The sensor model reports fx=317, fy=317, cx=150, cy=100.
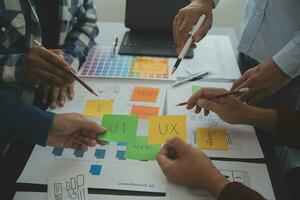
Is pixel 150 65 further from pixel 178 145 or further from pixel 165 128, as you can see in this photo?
pixel 178 145

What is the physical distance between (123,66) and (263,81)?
1.70 feet

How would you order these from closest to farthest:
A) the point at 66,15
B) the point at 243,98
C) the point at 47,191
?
the point at 47,191 → the point at 243,98 → the point at 66,15

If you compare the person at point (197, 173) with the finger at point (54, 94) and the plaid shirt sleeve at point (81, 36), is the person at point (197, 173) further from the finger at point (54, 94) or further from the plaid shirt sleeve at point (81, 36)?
the plaid shirt sleeve at point (81, 36)

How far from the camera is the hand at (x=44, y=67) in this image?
0.92 meters

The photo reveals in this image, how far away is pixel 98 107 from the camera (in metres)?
0.98

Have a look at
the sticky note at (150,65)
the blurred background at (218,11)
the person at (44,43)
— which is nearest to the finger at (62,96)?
the person at (44,43)

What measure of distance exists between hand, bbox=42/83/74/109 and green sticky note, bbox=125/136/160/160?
30 centimetres

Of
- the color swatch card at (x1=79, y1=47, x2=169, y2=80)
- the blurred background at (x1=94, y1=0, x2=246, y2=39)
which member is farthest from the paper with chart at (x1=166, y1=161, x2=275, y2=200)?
the blurred background at (x1=94, y1=0, x2=246, y2=39)

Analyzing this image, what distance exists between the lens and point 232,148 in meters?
0.84

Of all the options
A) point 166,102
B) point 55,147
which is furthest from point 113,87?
point 55,147

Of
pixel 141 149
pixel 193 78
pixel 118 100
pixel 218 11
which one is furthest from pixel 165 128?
pixel 218 11

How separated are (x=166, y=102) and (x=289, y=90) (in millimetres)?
434

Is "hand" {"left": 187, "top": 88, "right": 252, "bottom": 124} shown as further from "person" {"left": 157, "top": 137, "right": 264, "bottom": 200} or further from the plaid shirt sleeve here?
the plaid shirt sleeve

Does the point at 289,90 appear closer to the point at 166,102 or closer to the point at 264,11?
the point at 264,11
